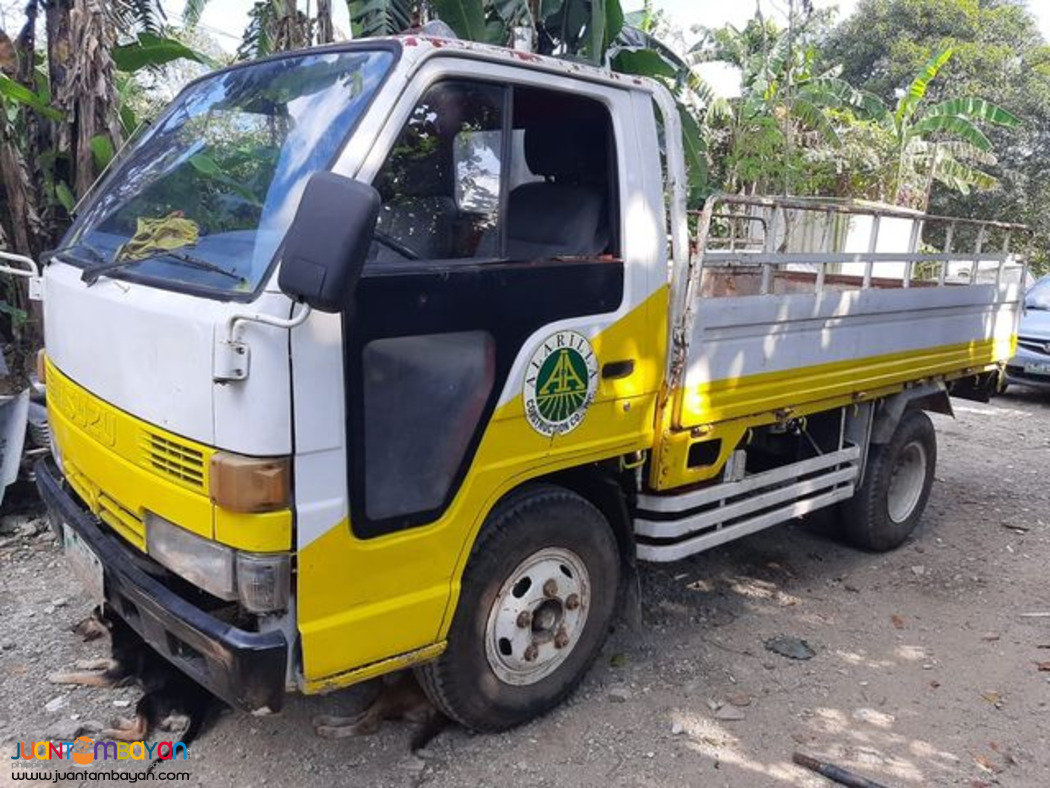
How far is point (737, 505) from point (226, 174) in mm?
2449

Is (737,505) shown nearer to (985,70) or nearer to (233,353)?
(233,353)

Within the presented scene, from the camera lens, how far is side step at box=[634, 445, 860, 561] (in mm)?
3418

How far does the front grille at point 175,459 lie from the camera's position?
7.45 feet

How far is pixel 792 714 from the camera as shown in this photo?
333 centimetres

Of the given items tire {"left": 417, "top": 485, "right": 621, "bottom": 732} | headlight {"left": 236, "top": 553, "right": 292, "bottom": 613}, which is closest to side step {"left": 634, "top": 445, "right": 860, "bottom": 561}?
tire {"left": 417, "top": 485, "right": 621, "bottom": 732}

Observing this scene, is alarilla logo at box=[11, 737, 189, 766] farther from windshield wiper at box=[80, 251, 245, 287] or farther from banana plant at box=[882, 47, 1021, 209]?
banana plant at box=[882, 47, 1021, 209]

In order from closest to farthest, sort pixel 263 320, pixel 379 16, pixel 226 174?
pixel 263 320
pixel 226 174
pixel 379 16

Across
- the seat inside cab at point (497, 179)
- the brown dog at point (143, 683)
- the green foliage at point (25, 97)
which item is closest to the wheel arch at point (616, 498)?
the seat inside cab at point (497, 179)

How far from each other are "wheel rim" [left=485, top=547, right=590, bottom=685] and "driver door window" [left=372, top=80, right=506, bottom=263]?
Result: 3.65ft

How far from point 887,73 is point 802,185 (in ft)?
29.1

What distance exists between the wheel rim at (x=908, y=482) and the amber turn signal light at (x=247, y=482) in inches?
156

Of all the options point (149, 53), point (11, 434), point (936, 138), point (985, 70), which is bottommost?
point (11, 434)

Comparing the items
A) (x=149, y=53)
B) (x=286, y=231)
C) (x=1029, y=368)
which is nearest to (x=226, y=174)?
(x=286, y=231)

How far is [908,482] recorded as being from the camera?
5176mm
